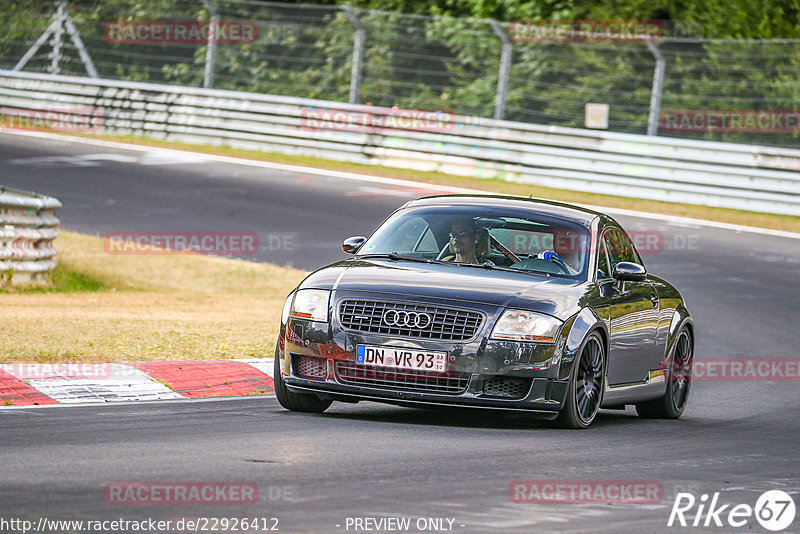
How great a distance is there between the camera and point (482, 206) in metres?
10.4

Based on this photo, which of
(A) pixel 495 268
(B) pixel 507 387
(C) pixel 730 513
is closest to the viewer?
(C) pixel 730 513

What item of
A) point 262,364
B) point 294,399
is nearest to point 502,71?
point 262,364

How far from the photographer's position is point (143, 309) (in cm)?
1521

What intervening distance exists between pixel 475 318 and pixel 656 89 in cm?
1721

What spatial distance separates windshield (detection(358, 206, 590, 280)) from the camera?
1003 centimetres

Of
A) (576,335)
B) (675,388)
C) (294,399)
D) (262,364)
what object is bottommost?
(262,364)

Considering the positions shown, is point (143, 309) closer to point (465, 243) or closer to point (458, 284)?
point (465, 243)

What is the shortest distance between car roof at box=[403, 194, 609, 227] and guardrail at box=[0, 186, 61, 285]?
22.1 feet

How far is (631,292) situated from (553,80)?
16.7 meters

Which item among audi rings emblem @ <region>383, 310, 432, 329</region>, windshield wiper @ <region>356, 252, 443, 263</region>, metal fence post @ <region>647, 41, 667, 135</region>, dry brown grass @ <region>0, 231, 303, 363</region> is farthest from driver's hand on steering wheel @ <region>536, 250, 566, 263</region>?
metal fence post @ <region>647, 41, 667, 135</region>

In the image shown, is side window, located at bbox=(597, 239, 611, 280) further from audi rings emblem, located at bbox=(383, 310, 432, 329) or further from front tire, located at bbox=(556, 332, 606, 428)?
audi rings emblem, located at bbox=(383, 310, 432, 329)

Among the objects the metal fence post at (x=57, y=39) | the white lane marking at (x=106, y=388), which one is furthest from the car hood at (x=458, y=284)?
the metal fence post at (x=57, y=39)

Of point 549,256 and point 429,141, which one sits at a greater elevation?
point 549,256

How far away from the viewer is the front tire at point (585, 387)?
362 inches
